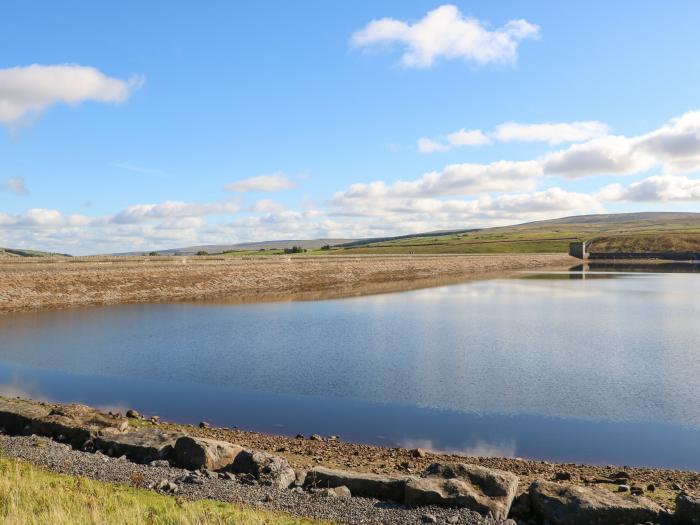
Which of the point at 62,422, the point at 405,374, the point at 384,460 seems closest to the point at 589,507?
the point at 384,460

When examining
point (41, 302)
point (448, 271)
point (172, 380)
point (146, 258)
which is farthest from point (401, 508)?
point (448, 271)

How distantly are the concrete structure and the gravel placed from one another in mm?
138762

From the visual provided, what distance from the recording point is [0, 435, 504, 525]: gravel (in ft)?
30.5

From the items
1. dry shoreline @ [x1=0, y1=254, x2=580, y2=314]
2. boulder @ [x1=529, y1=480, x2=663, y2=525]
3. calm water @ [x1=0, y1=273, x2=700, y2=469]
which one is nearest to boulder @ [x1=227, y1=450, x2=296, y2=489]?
calm water @ [x1=0, y1=273, x2=700, y2=469]

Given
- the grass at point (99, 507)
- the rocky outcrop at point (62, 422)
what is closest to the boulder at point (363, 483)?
the grass at point (99, 507)

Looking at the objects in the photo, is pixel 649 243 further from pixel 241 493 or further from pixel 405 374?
pixel 241 493

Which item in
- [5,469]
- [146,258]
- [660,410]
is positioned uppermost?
[146,258]

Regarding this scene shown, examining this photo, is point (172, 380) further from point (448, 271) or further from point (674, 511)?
point (448, 271)

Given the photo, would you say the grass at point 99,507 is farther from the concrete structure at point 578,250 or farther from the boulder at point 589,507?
the concrete structure at point 578,250

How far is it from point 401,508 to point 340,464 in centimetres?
305

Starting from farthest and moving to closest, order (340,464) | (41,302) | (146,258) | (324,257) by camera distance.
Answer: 1. (324,257)
2. (146,258)
3. (41,302)
4. (340,464)

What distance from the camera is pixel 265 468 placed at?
36.2 feet

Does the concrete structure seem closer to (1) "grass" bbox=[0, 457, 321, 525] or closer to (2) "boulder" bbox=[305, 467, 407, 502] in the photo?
(2) "boulder" bbox=[305, 467, 407, 502]

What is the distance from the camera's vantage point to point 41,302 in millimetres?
43531
